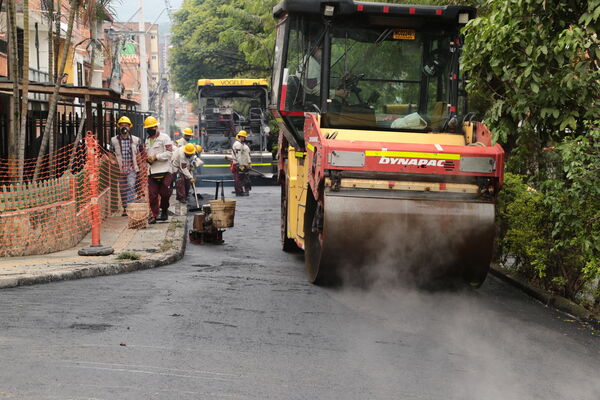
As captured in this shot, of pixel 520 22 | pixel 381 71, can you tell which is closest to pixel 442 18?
pixel 381 71

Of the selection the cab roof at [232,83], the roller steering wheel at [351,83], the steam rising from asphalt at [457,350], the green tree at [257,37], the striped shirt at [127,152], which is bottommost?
the steam rising from asphalt at [457,350]

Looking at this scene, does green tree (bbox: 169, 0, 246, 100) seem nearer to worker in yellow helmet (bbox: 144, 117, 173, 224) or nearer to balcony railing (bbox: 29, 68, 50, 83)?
balcony railing (bbox: 29, 68, 50, 83)

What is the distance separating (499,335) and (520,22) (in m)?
3.13

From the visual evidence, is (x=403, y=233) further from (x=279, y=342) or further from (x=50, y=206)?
(x=50, y=206)

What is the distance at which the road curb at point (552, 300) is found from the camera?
8.45 metres

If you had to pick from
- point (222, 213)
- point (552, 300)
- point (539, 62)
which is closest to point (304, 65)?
point (539, 62)

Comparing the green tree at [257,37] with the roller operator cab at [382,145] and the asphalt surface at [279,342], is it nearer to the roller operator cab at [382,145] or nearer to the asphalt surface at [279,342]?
the roller operator cab at [382,145]

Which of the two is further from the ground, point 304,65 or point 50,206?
point 304,65

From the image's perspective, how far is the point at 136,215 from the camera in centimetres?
1464

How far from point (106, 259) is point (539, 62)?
223 inches

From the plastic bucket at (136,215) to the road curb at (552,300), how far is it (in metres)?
6.28

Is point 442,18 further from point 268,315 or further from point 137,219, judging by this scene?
point 137,219

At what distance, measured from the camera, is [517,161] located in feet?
34.3

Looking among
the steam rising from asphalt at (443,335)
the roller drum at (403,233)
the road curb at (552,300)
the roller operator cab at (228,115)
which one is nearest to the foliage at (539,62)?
the roller drum at (403,233)
